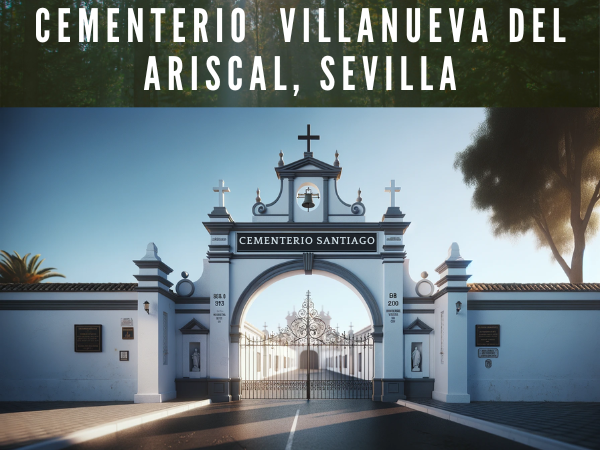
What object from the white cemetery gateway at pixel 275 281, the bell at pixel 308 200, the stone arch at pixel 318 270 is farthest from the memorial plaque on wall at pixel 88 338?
the bell at pixel 308 200

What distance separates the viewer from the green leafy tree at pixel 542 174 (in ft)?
85.1

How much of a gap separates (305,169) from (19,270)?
16.9 meters

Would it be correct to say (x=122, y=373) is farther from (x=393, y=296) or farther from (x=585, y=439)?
(x=585, y=439)

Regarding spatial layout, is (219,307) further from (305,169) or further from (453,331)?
(453,331)

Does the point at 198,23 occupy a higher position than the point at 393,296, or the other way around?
the point at 198,23

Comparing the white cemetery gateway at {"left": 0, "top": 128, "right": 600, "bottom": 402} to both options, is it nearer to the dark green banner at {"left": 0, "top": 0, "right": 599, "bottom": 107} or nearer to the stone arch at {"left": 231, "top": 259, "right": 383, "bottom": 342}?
the stone arch at {"left": 231, "top": 259, "right": 383, "bottom": 342}

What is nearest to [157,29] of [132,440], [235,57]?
[235,57]

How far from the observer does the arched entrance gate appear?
62.3 ft

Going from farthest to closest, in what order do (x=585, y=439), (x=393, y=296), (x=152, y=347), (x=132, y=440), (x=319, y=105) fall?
(x=393, y=296)
(x=152, y=347)
(x=319, y=105)
(x=132, y=440)
(x=585, y=439)

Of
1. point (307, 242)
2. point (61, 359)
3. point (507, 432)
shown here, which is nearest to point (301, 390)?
point (307, 242)

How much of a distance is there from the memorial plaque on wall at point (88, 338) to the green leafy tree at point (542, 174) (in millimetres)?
18663

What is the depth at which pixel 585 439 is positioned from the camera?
9477mm

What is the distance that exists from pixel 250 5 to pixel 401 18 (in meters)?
3.90

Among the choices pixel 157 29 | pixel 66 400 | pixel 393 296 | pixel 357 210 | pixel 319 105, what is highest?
pixel 157 29
